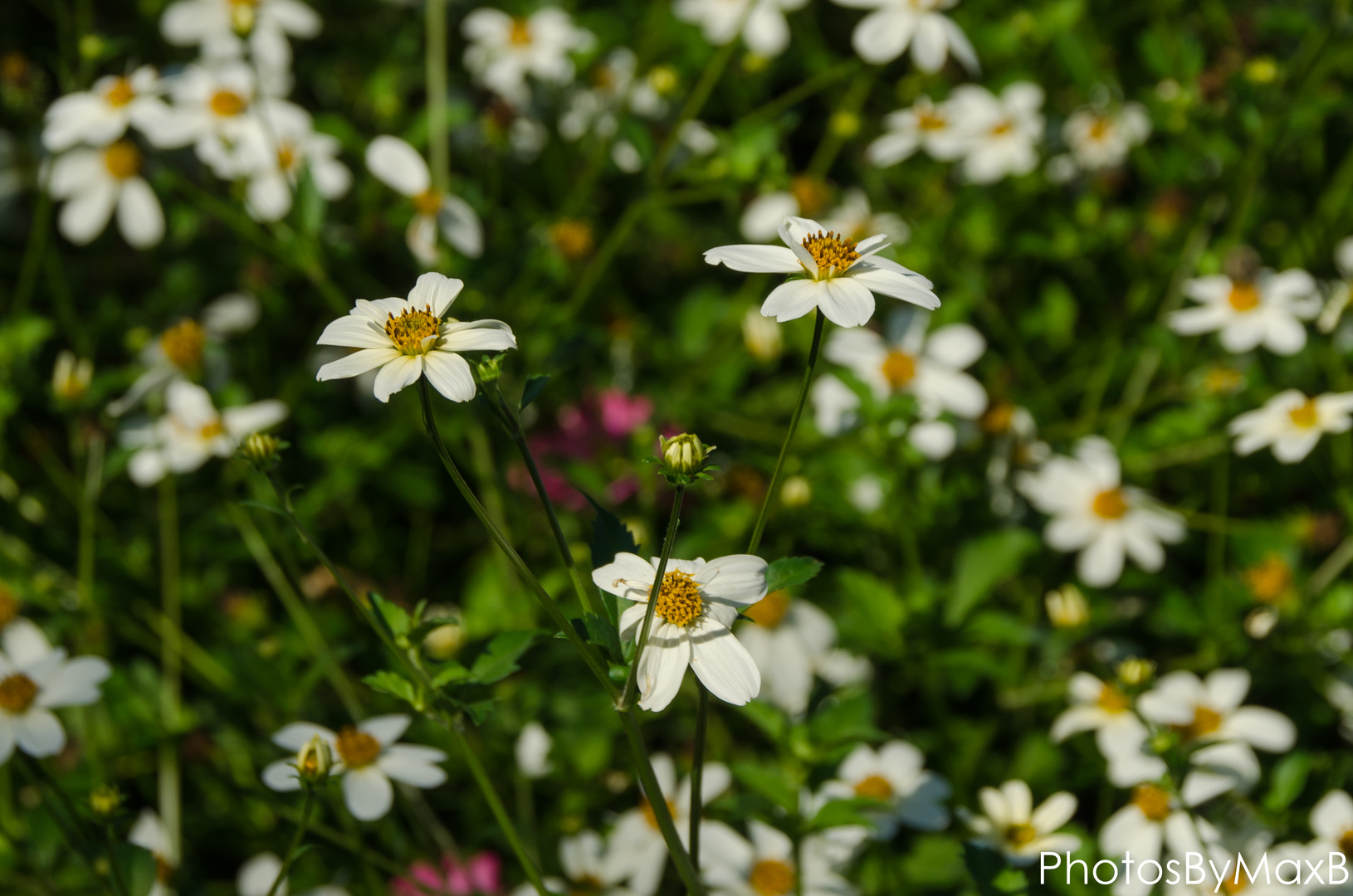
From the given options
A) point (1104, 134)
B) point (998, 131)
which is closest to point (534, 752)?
point (998, 131)

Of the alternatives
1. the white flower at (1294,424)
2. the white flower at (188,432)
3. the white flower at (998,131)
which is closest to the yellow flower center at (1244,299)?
the white flower at (1294,424)

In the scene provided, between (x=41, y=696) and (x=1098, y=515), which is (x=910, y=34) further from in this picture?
(x=41, y=696)

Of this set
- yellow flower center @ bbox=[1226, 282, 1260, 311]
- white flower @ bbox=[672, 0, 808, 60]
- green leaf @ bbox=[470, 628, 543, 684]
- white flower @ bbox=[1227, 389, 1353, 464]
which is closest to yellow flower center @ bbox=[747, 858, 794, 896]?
green leaf @ bbox=[470, 628, 543, 684]

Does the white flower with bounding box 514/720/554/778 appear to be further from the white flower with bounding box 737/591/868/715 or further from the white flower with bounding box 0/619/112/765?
the white flower with bounding box 0/619/112/765

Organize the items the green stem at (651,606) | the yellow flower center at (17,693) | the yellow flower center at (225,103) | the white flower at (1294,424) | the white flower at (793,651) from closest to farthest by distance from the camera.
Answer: the green stem at (651,606)
the yellow flower center at (17,693)
the white flower at (1294,424)
the white flower at (793,651)
the yellow flower center at (225,103)

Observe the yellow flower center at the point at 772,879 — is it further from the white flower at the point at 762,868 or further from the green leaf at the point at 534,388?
the green leaf at the point at 534,388

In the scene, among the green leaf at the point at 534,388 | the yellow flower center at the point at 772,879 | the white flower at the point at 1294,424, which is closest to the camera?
the green leaf at the point at 534,388
